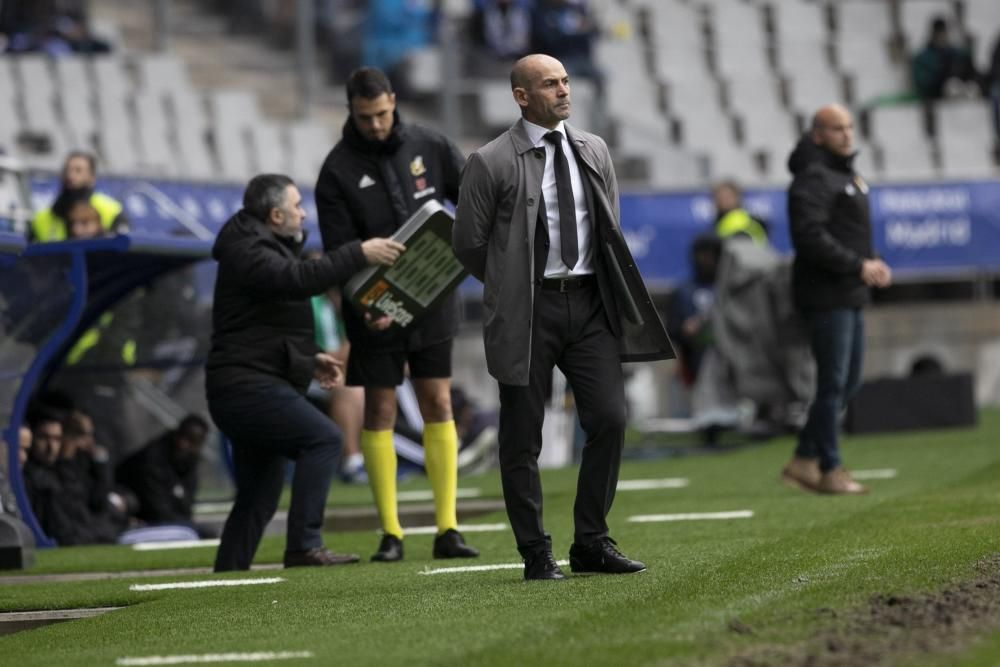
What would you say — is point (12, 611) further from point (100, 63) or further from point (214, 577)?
point (100, 63)

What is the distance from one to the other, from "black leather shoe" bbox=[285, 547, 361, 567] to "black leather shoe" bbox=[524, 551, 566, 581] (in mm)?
1712

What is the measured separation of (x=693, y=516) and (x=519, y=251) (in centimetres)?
337

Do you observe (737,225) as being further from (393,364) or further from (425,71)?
(393,364)

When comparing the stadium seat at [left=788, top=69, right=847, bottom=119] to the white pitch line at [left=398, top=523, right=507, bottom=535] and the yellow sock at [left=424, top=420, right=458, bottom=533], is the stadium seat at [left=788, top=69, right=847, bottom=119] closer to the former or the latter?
the white pitch line at [left=398, top=523, right=507, bottom=535]

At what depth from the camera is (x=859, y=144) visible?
25.0 metres

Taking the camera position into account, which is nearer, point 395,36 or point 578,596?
point 578,596

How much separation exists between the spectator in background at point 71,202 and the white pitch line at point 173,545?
274 centimetres

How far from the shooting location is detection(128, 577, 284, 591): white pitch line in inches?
343

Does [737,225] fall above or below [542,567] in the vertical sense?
above

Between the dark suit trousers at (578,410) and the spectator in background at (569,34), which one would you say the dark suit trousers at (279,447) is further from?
the spectator in background at (569,34)

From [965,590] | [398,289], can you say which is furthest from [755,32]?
[965,590]

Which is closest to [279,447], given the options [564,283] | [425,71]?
[564,283]

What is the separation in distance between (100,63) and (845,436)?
8326 mm

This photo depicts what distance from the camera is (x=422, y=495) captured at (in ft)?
45.3
